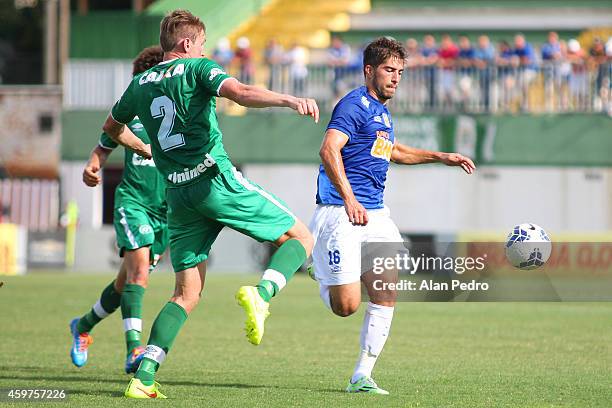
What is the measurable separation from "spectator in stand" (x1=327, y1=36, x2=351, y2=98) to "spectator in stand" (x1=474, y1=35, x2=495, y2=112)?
3179 mm

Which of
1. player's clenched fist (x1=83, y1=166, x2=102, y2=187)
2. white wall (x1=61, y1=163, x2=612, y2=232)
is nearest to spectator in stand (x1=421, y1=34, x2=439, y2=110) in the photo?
white wall (x1=61, y1=163, x2=612, y2=232)

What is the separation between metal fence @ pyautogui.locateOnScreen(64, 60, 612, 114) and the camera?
2892 centimetres

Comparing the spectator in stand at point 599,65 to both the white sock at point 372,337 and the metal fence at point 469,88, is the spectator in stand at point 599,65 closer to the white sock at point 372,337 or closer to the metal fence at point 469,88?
the metal fence at point 469,88

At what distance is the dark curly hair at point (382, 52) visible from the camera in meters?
8.77

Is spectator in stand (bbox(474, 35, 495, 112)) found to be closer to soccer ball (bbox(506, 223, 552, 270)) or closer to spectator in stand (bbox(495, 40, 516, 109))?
spectator in stand (bbox(495, 40, 516, 109))

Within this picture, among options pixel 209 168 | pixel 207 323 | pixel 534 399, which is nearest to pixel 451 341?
pixel 207 323

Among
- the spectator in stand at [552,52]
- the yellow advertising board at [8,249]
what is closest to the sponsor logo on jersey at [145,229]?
the yellow advertising board at [8,249]

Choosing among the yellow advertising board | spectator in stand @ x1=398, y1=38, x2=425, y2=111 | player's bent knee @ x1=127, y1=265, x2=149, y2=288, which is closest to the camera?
player's bent knee @ x1=127, y1=265, x2=149, y2=288

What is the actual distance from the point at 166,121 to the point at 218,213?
0.71 m

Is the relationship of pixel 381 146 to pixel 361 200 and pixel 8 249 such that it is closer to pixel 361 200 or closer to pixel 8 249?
pixel 361 200

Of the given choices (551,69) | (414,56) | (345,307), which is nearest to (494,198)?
(551,69)

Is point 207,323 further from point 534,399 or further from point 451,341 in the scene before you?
point 534,399

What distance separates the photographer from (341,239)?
884 centimetres

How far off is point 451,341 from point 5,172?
1000 inches
